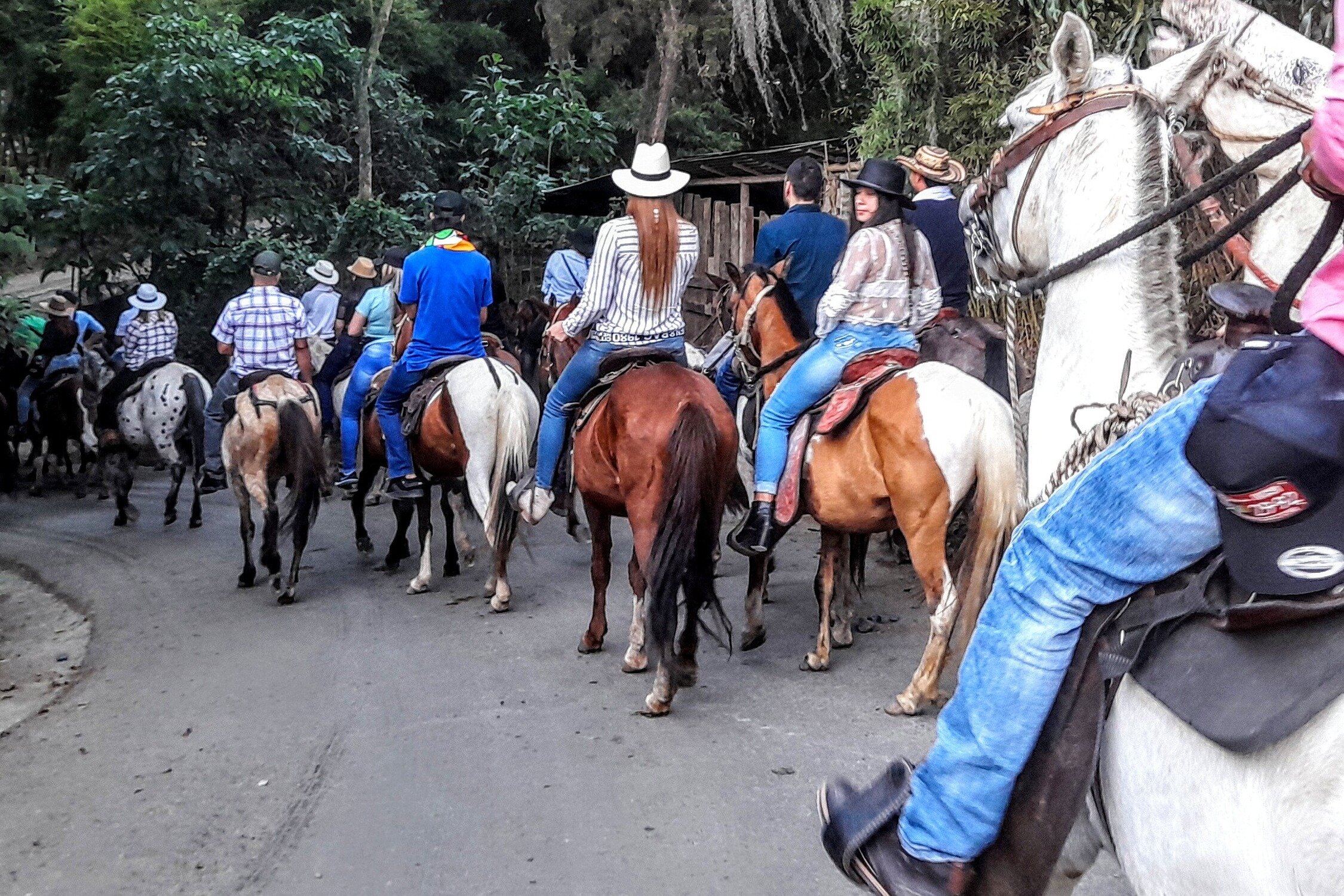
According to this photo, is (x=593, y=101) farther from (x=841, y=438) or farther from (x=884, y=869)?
(x=884, y=869)

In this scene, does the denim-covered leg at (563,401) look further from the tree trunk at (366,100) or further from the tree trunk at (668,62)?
the tree trunk at (366,100)

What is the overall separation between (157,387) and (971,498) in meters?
8.33

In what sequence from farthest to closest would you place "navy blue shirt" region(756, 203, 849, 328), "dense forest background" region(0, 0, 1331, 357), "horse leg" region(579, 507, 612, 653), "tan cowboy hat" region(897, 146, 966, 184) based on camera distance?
"dense forest background" region(0, 0, 1331, 357) < "navy blue shirt" region(756, 203, 849, 328) < "tan cowboy hat" region(897, 146, 966, 184) < "horse leg" region(579, 507, 612, 653)

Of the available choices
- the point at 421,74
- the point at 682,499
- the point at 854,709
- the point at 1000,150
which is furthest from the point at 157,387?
the point at 421,74

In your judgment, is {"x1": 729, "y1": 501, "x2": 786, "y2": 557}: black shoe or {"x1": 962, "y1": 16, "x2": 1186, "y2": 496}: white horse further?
{"x1": 729, "y1": 501, "x2": 786, "y2": 557}: black shoe

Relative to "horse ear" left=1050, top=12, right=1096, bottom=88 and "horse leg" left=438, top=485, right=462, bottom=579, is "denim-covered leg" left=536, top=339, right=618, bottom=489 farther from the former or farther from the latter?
"horse ear" left=1050, top=12, right=1096, bottom=88

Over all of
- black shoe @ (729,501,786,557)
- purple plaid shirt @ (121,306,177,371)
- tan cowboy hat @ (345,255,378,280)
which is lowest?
black shoe @ (729,501,786,557)

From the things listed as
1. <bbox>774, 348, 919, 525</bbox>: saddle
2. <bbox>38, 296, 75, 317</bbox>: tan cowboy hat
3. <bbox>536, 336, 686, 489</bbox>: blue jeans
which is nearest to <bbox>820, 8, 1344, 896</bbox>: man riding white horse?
<bbox>774, 348, 919, 525</bbox>: saddle

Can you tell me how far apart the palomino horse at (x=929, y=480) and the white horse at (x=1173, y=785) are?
108 inches

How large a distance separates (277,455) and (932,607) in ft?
16.8

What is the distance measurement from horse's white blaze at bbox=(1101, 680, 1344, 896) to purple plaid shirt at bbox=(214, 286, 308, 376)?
789 centimetres

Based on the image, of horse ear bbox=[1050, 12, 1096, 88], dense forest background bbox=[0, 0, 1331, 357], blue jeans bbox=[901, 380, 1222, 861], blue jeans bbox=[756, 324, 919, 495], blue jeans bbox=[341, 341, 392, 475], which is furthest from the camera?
dense forest background bbox=[0, 0, 1331, 357]

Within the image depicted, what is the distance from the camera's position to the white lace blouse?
6.08 metres

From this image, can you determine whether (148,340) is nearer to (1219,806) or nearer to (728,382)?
(728,382)
